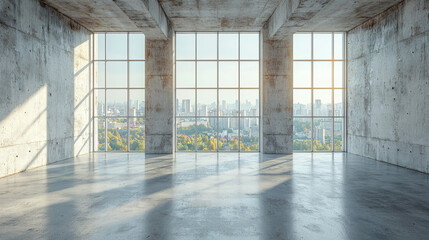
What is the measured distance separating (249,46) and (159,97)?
7694 millimetres

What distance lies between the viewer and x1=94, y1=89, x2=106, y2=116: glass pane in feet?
68.6

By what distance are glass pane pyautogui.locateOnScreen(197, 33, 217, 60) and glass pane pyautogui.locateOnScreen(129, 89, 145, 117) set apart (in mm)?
5102

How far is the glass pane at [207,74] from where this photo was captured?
2081cm

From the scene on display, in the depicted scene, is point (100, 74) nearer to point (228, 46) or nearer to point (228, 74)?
point (228, 74)

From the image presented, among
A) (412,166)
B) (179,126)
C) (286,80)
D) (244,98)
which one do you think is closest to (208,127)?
(179,126)

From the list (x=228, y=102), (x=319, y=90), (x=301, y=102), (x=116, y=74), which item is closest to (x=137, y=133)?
(x=116, y=74)

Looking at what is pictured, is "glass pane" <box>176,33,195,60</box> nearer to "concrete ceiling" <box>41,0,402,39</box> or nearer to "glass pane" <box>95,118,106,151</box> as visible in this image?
"concrete ceiling" <box>41,0,402,39</box>

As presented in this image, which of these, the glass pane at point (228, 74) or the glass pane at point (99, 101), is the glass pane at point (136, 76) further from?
the glass pane at point (228, 74)

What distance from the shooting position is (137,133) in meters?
21.3

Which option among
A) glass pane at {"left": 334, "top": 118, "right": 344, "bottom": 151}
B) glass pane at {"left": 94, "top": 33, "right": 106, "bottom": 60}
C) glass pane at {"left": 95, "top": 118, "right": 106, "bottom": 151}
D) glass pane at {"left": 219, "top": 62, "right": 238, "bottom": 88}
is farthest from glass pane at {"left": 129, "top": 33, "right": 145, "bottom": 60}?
glass pane at {"left": 334, "top": 118, "right": 344, "bottom": 151}

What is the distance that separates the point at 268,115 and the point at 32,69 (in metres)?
14.2

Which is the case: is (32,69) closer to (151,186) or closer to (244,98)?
(151,186)

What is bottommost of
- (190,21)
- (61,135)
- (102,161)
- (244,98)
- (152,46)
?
(102,161)

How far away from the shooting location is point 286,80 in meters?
19.8
